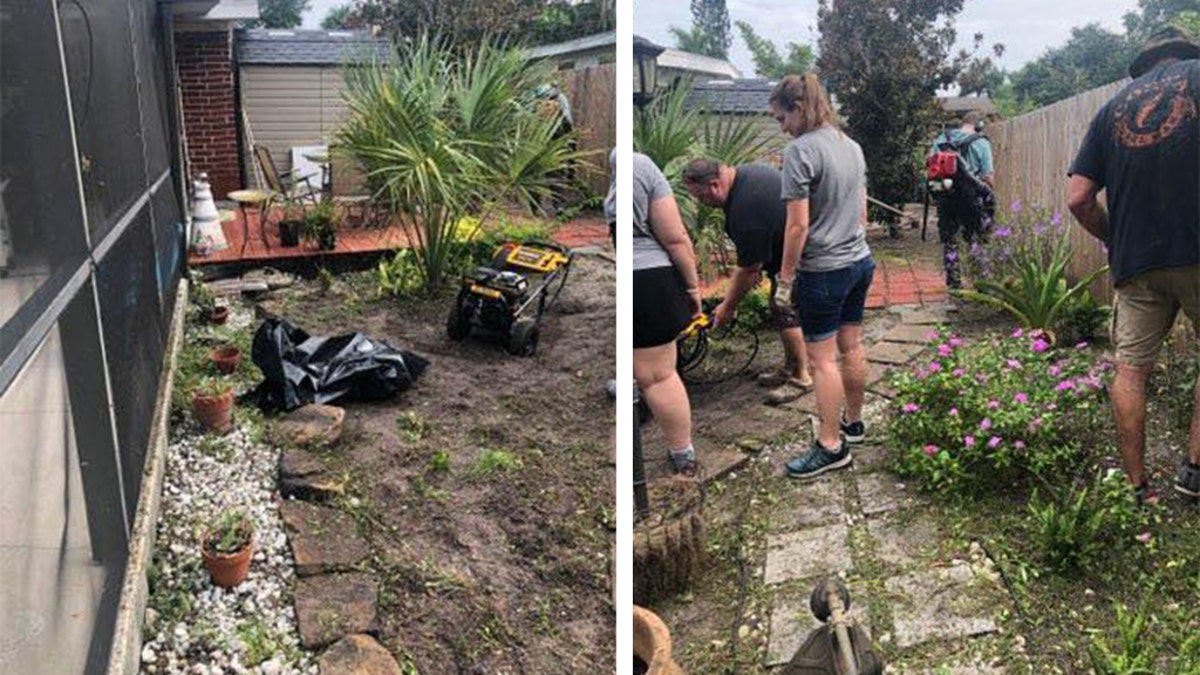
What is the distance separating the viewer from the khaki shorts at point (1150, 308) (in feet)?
3.81

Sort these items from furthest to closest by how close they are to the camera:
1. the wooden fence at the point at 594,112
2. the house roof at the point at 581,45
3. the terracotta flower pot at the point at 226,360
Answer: the terracotta flower pot at the point at 226,360
the wooden fence at the point at 594,112
the house roof at the point at 581,45

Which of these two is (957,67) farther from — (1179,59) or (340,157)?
(340,157)

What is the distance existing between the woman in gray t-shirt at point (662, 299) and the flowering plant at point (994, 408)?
315 mm

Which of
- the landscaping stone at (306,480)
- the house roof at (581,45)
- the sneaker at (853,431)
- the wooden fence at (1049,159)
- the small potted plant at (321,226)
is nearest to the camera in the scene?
the wooden fence at (1049,159)

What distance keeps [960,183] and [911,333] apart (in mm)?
229

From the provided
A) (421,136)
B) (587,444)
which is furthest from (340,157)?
(587,444)

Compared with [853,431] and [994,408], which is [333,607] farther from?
[994,408]

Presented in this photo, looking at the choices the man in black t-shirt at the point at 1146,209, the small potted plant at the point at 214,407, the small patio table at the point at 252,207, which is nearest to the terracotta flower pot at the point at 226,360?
the small potted plant at the point at 214,407

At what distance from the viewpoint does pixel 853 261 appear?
1344 millimetres

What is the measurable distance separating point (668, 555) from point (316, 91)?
4477 millimetres

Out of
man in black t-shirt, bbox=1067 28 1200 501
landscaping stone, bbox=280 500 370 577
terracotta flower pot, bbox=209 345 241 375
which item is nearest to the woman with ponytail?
man in black t-shirt, bbox=1067 28 1200 501

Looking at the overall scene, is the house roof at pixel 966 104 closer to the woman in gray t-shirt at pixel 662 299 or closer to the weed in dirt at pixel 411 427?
the woman in gray t-shirt at pixel 662 299

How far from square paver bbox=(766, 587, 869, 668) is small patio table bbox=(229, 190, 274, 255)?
2.81m

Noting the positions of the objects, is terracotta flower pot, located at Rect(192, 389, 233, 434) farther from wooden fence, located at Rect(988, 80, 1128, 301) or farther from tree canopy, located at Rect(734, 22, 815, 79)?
wooden fence, located at Rect(988, 80, 1128, 301)
